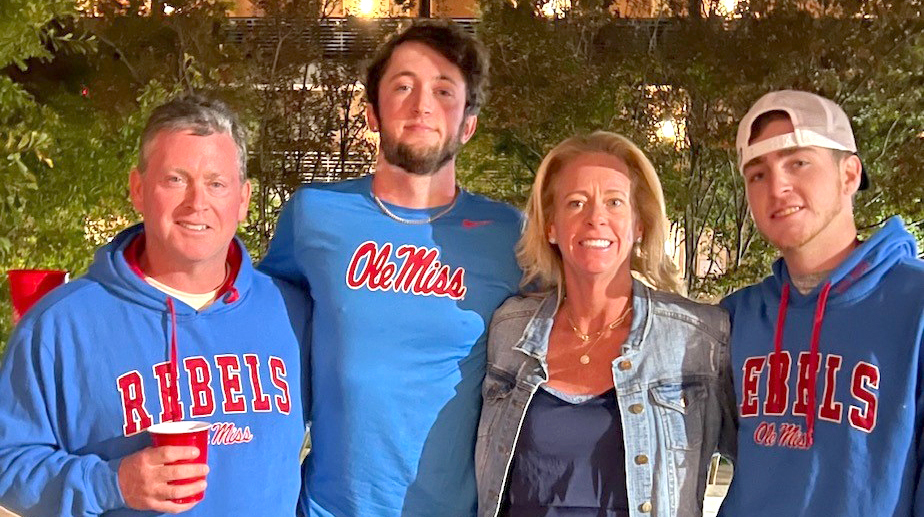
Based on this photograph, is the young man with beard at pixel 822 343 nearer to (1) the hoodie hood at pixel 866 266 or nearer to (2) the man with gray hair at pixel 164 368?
(1) the hoodie hood at pixel 866 266

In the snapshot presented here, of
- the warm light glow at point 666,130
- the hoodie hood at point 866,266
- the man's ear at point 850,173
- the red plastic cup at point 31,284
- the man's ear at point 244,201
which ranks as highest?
the warm light glow at point 666,130

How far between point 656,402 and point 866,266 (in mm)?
567

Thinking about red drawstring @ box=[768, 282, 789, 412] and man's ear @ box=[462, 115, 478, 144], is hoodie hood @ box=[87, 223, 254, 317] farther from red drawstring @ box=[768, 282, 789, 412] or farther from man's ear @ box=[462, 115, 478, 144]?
red drawstring @ box=[768, 282, 789, 412]

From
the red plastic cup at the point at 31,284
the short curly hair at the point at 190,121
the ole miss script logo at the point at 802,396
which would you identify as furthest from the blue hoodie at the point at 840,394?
the red plastic cup at the point at 31,284

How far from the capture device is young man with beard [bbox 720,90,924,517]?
178cm

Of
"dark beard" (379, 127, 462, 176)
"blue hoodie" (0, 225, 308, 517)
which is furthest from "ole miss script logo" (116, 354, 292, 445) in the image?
"dark beard" (379, 127, 462, 176)

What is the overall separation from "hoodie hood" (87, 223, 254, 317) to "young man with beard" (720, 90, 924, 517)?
3.91 ft

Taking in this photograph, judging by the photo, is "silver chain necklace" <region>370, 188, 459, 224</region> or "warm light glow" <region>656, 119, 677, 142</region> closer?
"silver chain necklace" <region>370, 188, 459, 224</region>

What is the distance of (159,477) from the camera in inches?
66.6

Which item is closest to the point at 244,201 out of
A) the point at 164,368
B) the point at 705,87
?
the point at 164,368

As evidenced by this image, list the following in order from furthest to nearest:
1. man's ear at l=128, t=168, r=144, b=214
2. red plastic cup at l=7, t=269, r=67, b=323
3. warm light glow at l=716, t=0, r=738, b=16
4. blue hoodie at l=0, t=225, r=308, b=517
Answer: warm light glow at l=716, t=0, r=738, b=16 → red plastic cup at l=7, t=269, r=67, b=323 → man's ear at l=128, t=168, r=144, b=214 → blue hoodie at l=0, t=225, r=308, b=517

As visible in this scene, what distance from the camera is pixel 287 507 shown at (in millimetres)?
2016

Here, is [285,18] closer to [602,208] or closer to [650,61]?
[650,61]

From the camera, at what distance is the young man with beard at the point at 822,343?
1.78m
